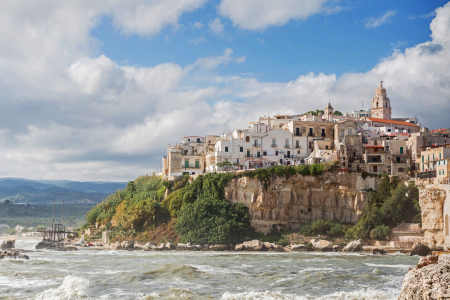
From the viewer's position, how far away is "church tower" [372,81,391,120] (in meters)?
82.7

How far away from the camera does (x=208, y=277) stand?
2822 centimetres

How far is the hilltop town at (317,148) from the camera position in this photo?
174ft

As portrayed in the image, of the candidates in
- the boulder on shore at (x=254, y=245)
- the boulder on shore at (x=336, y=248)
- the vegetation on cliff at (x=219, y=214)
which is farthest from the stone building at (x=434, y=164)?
the boulder on shore at (x=254, y=245)

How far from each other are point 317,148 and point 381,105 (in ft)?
98.9

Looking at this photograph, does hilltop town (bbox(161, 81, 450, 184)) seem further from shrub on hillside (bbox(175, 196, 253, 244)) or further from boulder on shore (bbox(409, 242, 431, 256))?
boulder on shore (bbox(409, 242, 431, 256))

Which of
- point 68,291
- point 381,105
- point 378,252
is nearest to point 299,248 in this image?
point 378,252

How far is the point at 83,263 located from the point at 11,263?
17.9 ft

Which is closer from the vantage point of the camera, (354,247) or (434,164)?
(354,247)

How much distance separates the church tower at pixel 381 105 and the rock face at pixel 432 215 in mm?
41959

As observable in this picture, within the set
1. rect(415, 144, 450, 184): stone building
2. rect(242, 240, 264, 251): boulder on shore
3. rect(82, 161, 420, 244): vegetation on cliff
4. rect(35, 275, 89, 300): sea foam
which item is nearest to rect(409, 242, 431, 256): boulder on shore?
rect(82, 161, 420, 244): vegetation on cliff

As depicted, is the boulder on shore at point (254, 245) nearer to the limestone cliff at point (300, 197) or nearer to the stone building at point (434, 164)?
the limestone cliff at point (300, 197)

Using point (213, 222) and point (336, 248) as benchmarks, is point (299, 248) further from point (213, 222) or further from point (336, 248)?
point (213, 222)

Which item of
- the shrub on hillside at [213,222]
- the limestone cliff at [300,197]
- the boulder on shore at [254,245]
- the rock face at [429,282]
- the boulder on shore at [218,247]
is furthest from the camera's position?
the limestone cliff at [300,197]

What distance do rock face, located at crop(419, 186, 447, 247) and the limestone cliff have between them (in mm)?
8285
